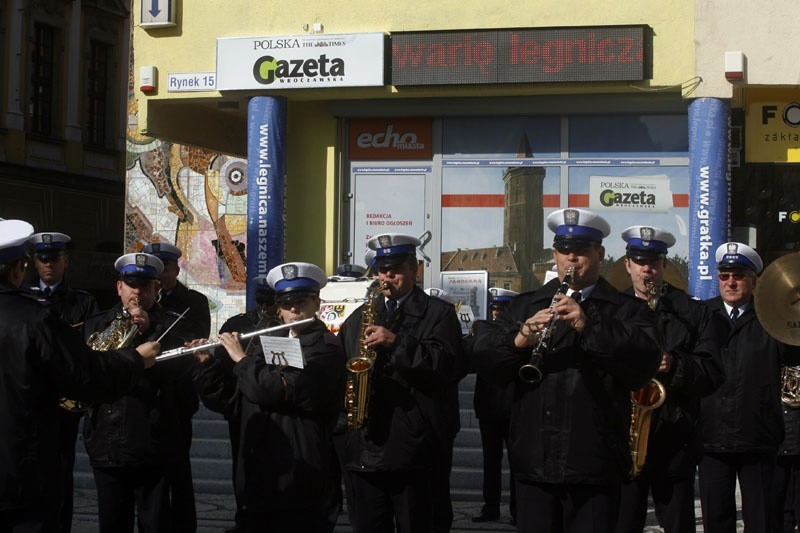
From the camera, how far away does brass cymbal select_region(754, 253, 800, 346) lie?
28.2ft

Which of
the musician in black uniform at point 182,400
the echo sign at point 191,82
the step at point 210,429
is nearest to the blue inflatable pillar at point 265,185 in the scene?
the echo sign at point 191,82

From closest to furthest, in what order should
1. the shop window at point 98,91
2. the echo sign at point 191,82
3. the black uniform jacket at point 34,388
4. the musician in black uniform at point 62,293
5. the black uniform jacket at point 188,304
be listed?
the black uniform jacket at point 34,388
the musician in black uniform at point 62,293
the black uniform jacket at point 188,304
the echo sign at point 191,82
the shop window at point 98,91

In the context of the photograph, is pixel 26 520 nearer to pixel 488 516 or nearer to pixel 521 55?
pixel 488 516

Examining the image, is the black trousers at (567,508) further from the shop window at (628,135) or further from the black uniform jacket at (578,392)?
the shop window at (628,135)

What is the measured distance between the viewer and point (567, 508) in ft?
20.4

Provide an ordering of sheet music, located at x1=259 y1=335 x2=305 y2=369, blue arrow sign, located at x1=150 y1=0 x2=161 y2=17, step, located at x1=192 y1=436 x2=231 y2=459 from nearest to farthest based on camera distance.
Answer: sheet music, located at x1=259 y1=335 x2=305 y2=369
step, located at x1=192 y1=436 x2=231 y2=459
blue arrow sign, located at x1=150 y1=0 x2=161 y2=17

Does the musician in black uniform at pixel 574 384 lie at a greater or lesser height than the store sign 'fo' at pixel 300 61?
lesser

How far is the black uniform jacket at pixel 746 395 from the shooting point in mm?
8531

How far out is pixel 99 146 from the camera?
34.8 meters

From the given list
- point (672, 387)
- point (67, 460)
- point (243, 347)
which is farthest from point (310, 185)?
point (672, 387)

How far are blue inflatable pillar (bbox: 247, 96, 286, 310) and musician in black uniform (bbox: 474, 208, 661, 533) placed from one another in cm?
1024

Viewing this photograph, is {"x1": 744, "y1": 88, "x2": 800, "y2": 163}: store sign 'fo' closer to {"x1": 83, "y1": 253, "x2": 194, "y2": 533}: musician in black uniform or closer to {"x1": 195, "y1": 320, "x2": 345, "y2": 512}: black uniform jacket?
{"x1": 83, "y1": 253, "x2": 194, "y2": 533}: musician in black uniform

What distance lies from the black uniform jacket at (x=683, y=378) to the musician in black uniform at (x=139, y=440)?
2821 millimetres

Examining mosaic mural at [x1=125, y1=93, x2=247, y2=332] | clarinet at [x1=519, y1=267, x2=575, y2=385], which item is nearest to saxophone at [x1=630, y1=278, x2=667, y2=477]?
clarinet at [x1=519, y1=267, x2=575, y2=385]
